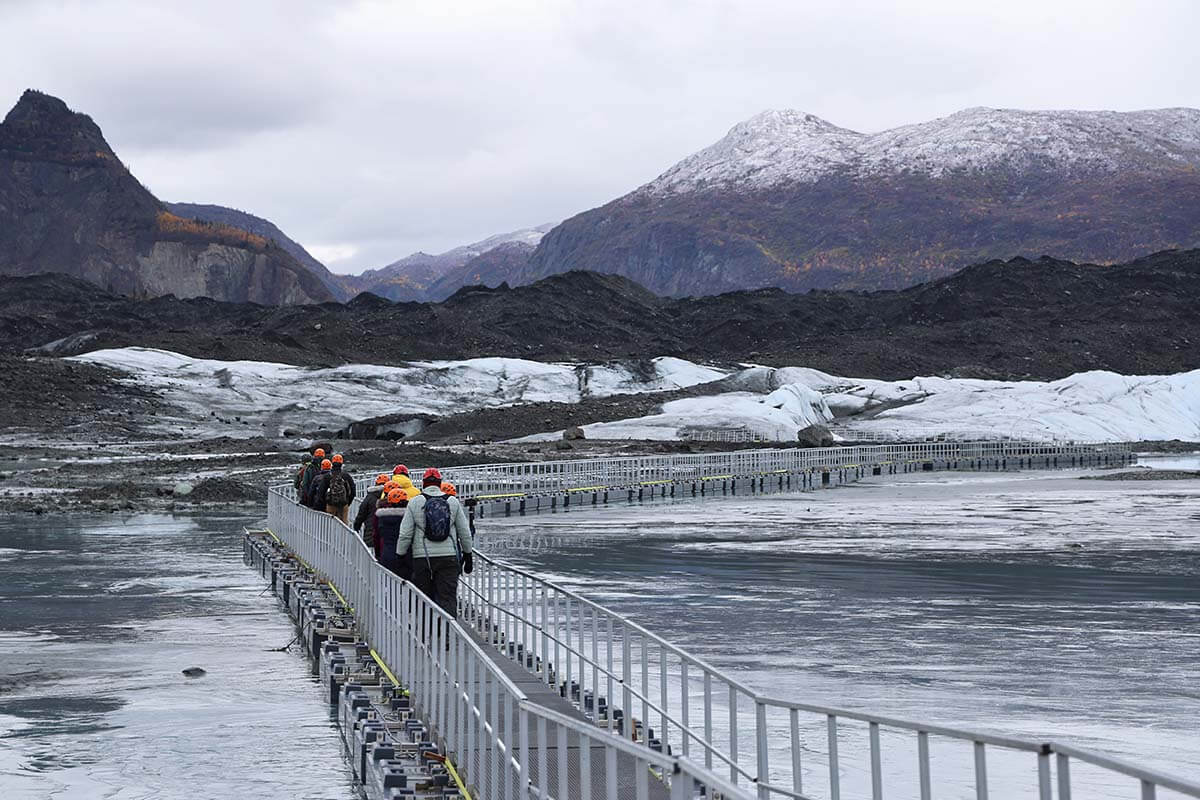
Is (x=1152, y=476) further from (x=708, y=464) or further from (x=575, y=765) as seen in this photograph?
(x=575, y=765)

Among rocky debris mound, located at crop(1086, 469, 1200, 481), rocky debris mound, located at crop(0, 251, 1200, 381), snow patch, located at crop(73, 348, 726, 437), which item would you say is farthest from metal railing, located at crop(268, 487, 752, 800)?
rocky debris mound, located at crop(0, 251, 1200, 381)

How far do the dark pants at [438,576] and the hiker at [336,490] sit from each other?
10288 millimetres

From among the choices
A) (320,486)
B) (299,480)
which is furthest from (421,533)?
(299,480)

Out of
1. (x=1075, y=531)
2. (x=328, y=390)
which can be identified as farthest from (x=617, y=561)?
(x=328, y=390)

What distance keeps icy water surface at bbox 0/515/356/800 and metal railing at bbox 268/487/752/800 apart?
3.37 ft

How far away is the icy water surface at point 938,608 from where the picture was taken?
1466 cm

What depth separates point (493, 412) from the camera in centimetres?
9281

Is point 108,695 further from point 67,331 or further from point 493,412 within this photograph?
point 67,331

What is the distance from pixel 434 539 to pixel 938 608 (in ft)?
38.3

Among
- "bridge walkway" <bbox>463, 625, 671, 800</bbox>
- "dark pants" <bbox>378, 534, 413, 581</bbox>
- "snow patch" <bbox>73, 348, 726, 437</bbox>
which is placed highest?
"snow patch" <bbox>73, 348, 726, 437</bbox>

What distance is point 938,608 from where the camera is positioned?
78.7 ft

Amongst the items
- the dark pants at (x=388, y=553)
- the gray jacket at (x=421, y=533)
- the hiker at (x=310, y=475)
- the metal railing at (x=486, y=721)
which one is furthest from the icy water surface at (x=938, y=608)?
the hiker at (x=310, y=475)

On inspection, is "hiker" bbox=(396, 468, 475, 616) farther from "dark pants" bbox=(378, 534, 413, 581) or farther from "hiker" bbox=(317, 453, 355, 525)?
"hiker" bbox=(317, 453, 355, 525)

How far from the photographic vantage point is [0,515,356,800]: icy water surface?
506 inches
